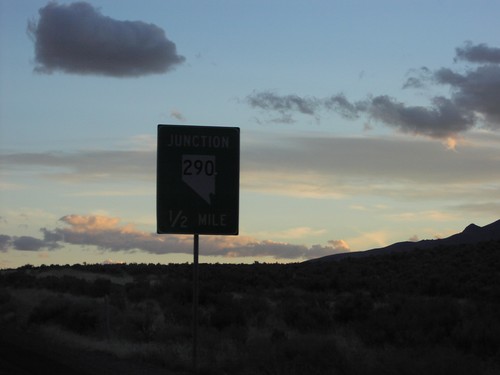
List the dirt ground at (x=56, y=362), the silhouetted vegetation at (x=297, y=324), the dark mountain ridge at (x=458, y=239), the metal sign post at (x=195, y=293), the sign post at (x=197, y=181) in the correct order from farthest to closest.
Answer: the dark mountain ridge at (x=458, y=239)
the silhouetted vegetation at (x=297, y=324)
the dirt ground at (x=56, y=362)
the sign post at (x=197, y=181)
the metal sign post at (x=195, y=293)

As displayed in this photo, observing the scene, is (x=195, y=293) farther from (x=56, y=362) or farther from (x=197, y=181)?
(x=56, y=362)

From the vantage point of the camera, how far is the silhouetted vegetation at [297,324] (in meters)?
16.0

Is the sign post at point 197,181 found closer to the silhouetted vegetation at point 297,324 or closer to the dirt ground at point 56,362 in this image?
the dirt ground at point 56,362

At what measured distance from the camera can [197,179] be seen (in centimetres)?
1477

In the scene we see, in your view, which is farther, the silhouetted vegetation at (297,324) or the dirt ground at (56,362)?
the silhouetted vegetation at (297,324)

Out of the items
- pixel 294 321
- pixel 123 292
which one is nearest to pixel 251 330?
pixel 294 321

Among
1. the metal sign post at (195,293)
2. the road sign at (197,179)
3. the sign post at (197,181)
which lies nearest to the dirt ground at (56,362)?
the metal sign post at (195,293)

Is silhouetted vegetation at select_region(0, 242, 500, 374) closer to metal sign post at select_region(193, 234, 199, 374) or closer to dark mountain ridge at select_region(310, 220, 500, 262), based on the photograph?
metal sign post at select_region(193, 234, 199, 374)

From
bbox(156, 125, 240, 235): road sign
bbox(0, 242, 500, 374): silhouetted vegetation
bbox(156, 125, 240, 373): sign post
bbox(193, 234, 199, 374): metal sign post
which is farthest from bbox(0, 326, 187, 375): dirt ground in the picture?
bbox(156, 125, 240, 235): road sign

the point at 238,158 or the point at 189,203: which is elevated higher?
the point at 238,158

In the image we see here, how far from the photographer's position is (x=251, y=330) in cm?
2500

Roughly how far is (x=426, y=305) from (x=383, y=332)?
4.77m

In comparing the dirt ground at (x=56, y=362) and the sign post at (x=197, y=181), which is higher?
the sign post at (x=197, y=181)

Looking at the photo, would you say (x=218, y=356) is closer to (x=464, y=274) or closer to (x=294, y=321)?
(x=294, y=321)
